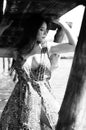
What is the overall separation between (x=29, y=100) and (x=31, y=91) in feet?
0.34

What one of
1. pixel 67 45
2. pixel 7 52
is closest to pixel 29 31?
pixel 7 52

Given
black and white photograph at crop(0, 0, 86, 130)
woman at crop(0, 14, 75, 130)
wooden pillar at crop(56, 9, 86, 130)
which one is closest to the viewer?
wooden pillar at crop(56, 9, 86, 130)

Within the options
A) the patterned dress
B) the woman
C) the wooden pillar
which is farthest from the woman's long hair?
the wooden pillar

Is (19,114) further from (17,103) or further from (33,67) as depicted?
(33,67)

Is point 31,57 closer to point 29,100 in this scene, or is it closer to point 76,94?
point 29,100

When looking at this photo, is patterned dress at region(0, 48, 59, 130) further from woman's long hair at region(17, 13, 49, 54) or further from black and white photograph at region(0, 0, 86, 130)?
woman's long hair at region(17, 13, 49, 54)

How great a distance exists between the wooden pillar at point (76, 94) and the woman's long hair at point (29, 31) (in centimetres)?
99

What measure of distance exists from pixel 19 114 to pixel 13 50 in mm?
745

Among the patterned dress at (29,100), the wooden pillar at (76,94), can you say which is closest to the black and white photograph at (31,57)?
the patterned dress at (29,100)

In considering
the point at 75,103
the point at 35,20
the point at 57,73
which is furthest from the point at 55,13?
the point at 57,73

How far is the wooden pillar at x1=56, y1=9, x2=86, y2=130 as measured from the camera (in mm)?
2520

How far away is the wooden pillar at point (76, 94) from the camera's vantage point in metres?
2.52

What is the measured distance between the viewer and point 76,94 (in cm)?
256

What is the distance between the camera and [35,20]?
3473 mm
